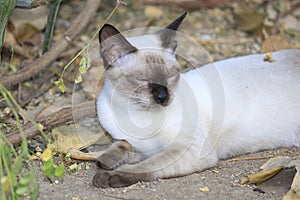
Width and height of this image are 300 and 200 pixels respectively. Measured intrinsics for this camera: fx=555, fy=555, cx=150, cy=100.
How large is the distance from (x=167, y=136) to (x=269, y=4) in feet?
9.44

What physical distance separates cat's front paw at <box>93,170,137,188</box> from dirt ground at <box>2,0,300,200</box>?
0.10 feet

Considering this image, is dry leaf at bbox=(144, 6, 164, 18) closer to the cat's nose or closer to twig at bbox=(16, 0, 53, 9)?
twig at bbox=(16, 0, 53, 9)

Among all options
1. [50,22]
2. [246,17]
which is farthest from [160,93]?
[246,17]

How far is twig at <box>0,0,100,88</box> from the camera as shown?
3.83 meters

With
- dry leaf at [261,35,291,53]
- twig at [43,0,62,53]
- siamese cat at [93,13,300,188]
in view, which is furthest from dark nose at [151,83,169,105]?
dry leaf at [261,35,291,53]

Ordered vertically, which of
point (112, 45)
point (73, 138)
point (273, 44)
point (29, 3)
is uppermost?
point (29, 3)

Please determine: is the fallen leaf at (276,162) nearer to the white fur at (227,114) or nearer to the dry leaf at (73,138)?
the white fur at (227,114)

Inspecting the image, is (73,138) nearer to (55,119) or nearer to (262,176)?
(55,119)

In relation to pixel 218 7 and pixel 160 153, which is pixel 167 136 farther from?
pixel 218 7

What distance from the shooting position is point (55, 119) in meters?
3.42

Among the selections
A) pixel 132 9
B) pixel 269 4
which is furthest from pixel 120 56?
pixel 269 4

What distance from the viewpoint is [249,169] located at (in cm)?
317

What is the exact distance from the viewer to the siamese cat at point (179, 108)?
119 inches

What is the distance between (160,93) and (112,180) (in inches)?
20.7
